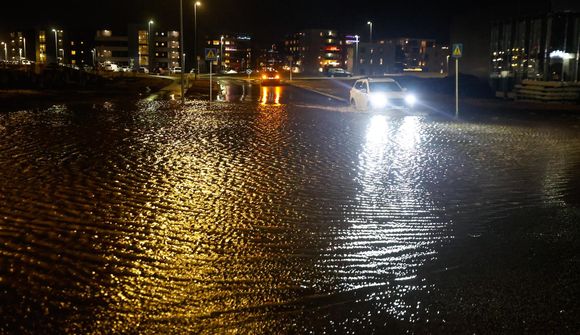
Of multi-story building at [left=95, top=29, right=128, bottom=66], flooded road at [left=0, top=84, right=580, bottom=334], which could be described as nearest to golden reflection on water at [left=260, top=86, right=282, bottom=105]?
flooded road at [left=0, top=84, right=580, bottom=334]

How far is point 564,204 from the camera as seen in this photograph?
32.1ft

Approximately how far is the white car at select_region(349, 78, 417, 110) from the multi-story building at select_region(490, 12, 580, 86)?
1474cm

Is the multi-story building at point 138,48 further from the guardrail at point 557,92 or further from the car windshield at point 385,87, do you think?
the car windshield at point 385,87

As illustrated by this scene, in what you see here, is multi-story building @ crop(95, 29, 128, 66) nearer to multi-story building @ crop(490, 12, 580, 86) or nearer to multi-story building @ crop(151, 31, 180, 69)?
multi-story building @ crop(151, 31, 180, 69)

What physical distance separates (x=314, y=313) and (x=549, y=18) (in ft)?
127

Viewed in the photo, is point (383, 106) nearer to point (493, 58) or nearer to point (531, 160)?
point (531, 160)

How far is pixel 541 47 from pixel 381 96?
17035mm

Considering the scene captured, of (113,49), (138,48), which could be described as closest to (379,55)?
(138,48)

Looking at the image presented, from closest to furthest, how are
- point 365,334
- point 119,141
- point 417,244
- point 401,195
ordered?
point 365,334 < point 417,244 < point 401,195 < point 119,141

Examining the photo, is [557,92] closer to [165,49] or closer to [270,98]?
[270,98]

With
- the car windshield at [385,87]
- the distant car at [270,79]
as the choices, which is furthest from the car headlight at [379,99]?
the distant car at [270,79]

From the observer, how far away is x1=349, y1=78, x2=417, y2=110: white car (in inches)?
1130

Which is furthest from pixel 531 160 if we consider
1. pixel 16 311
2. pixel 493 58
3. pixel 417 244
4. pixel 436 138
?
pixel 493 58

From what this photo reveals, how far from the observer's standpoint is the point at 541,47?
40.2m
